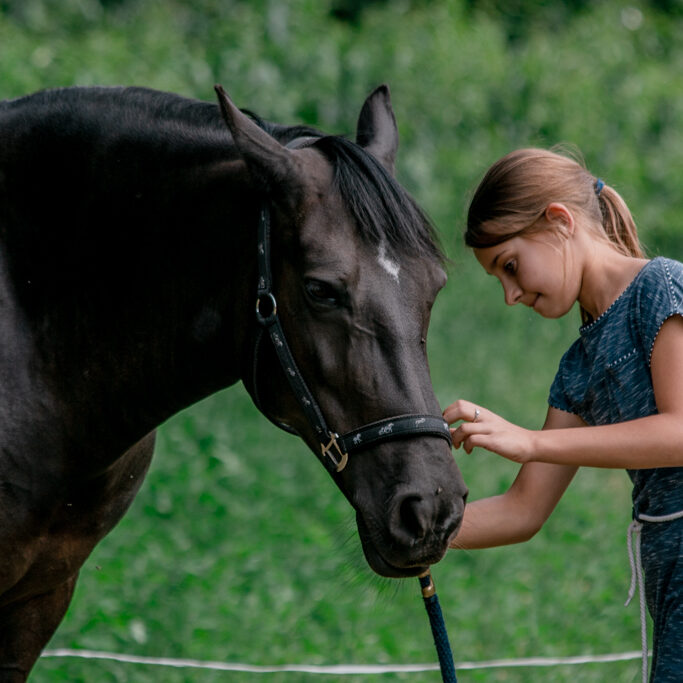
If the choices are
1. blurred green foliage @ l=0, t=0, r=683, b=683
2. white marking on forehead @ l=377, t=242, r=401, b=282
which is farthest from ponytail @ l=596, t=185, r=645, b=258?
white marking on forehead @ l=377, t=242, r=401, b=282

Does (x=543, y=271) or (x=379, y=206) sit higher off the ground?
(x=379, y=206)

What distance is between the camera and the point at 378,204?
2.25 meters

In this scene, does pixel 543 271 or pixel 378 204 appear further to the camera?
pixel 543 271

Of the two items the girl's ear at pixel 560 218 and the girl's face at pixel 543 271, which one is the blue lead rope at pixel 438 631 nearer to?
the girl's face at pixel 543 271

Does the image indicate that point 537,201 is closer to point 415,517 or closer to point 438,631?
point 415,517

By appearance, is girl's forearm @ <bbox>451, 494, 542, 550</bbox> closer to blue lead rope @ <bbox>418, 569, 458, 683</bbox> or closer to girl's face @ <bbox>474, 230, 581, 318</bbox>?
blue lead rope @ <bbox>418, 569, 458, 683</bbox>

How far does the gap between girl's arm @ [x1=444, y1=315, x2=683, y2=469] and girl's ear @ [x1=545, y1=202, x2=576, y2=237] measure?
34cm

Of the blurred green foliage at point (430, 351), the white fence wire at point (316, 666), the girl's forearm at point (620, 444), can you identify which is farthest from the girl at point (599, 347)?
the white fence wire at point (316, 666)

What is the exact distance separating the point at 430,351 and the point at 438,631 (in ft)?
16.3

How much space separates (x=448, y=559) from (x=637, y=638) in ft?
3.28

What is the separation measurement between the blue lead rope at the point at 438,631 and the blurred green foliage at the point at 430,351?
137 mm

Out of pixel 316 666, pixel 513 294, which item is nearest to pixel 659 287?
pixel 513 294

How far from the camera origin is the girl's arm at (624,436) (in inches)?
88.4

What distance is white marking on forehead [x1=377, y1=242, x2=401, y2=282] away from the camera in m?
2.20
